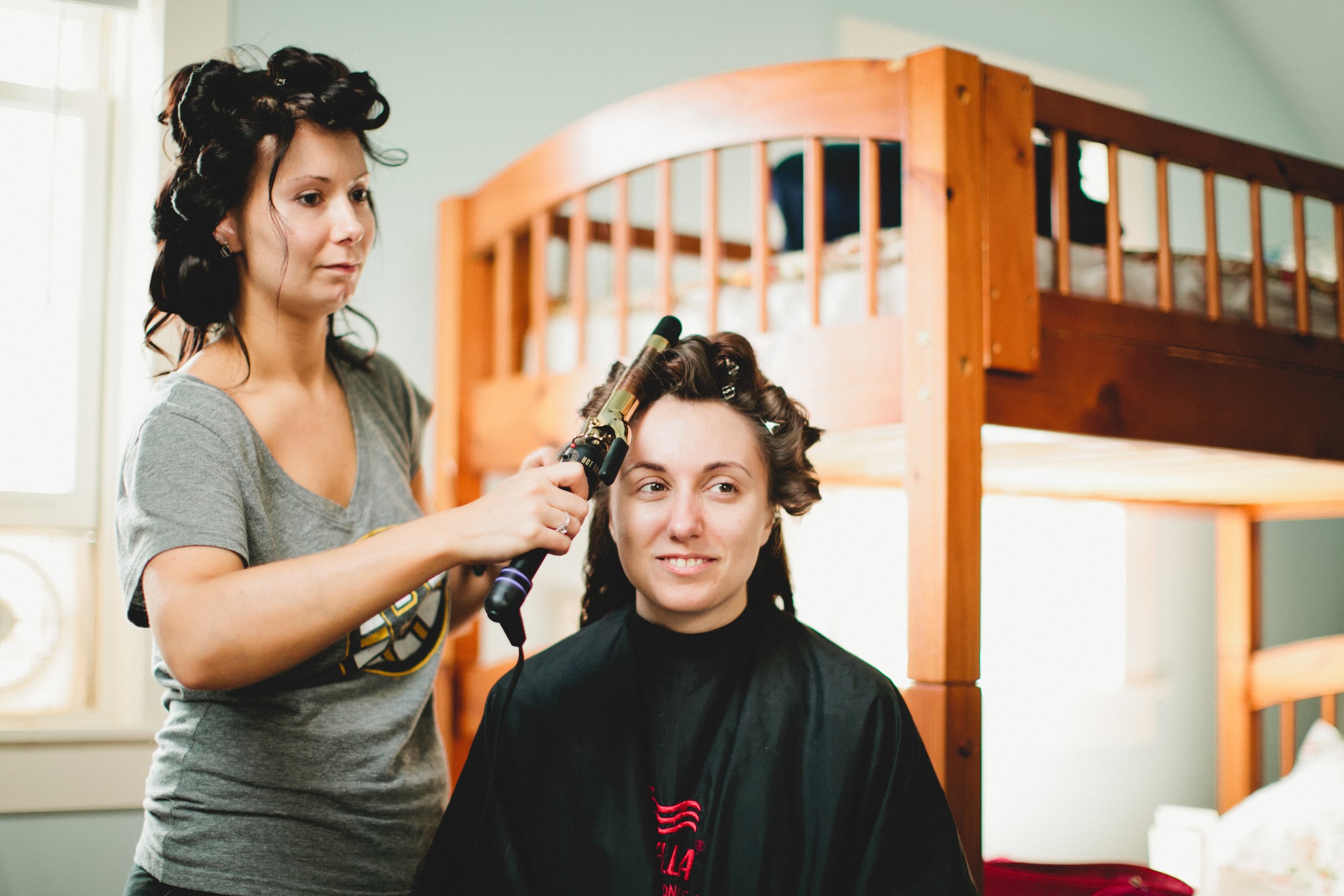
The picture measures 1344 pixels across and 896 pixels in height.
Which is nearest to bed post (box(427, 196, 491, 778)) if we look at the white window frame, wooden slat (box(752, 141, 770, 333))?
the white window frame

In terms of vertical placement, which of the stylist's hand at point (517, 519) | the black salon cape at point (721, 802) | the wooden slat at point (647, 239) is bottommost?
the black salon cape at point (721, 802)

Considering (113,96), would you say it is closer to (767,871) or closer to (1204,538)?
(767,871)

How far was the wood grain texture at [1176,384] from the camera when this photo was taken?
1428 mm

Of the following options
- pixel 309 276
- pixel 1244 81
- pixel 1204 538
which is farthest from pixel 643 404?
pixel 1244 81

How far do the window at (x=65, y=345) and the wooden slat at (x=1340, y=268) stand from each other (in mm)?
2139

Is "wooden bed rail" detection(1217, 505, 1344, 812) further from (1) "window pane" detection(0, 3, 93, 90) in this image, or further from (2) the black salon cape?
(1) "window pane" detection(0, 3, 93, 90)

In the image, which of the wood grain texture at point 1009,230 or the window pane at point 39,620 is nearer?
the wood grain texture at point 1009,230

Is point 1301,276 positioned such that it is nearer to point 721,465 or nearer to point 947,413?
point 947,413

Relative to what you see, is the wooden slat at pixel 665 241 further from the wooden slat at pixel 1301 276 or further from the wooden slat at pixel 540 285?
the wooden slat at pixel 1301 276

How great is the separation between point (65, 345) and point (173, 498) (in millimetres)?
1396

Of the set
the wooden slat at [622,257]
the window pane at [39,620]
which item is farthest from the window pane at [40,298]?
the wooden slat at [622,257]

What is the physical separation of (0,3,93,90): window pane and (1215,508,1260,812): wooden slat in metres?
2.93

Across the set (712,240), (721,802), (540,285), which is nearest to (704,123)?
(712,240)

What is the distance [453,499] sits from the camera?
2.17 meters
